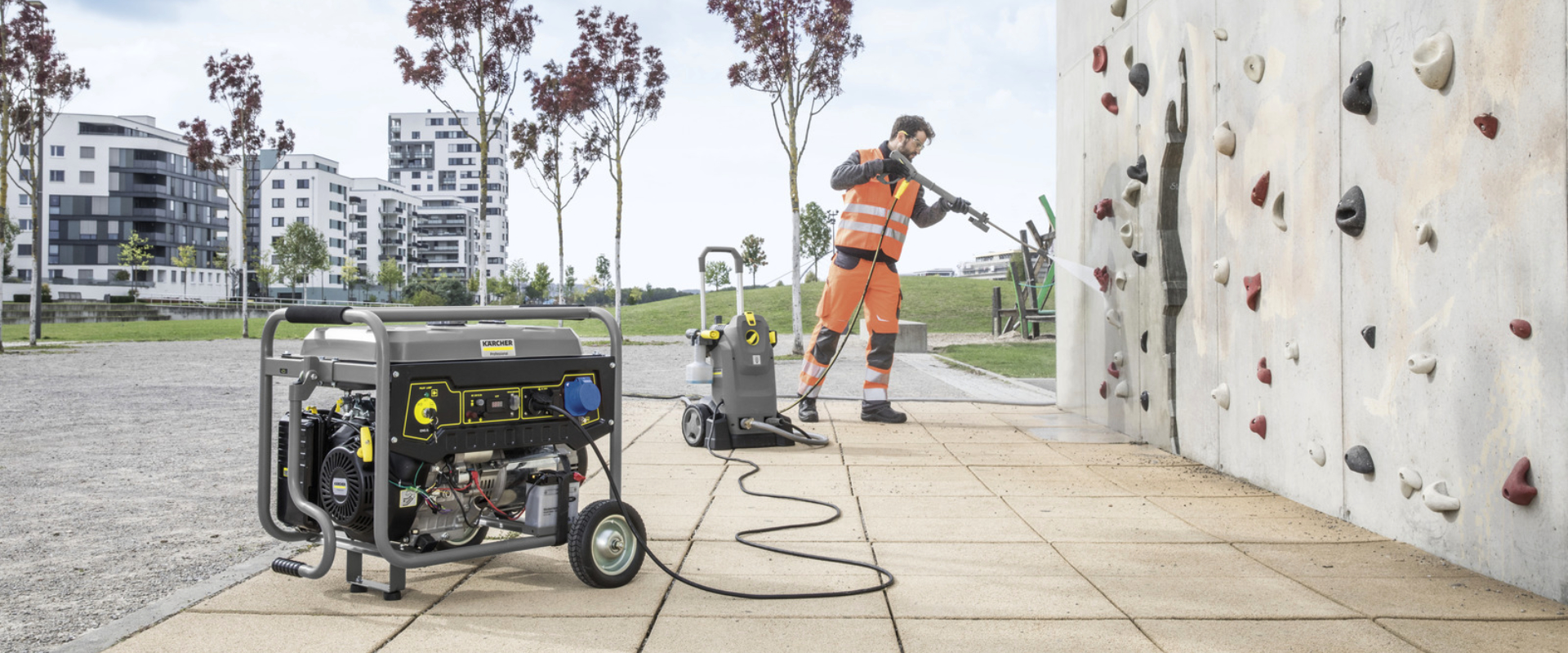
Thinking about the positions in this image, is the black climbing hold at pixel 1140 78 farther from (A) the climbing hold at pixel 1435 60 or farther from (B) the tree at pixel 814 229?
(B) the tree at pixel 814 229

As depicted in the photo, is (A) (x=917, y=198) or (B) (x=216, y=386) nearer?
(A) (x=917, y=198)

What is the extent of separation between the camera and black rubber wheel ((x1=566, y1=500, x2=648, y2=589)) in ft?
9.09

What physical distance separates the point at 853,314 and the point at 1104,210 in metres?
1.66

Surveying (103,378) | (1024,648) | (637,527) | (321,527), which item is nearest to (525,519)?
(637,527)

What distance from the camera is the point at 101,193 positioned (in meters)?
72.8

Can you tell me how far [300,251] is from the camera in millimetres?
59344

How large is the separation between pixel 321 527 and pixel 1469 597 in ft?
10.1

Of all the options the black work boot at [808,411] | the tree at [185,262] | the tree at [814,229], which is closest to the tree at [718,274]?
the tree at [814,229]

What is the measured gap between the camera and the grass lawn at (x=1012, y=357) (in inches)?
484

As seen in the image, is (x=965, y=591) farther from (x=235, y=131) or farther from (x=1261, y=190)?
(x=235, y=131)

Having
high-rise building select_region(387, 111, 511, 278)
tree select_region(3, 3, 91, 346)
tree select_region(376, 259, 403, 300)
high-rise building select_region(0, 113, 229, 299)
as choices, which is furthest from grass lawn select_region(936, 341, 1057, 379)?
high-rise building select_region(387, 111, 511, 278)

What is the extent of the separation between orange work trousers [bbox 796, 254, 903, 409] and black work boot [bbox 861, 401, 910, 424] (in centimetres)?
16

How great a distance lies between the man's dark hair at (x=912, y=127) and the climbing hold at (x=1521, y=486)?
14.4 ft

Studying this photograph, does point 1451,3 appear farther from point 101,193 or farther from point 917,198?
point 101,193
